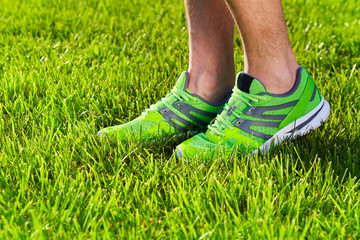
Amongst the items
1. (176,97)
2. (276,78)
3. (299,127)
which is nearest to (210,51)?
(176,97)

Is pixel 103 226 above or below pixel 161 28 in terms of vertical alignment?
below

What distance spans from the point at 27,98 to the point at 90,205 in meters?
1.18

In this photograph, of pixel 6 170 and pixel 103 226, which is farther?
pixel 6 170

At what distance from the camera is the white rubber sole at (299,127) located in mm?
1750

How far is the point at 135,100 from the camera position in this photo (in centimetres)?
232

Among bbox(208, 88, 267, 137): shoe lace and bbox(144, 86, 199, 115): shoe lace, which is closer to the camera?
bbox(208, 88, 267, 137): shoe lace

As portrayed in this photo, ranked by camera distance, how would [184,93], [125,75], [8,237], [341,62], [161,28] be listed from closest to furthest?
1. [8,237]
2. [184,93]
3. [125,75]
4. [341,62]
5. [161,28]

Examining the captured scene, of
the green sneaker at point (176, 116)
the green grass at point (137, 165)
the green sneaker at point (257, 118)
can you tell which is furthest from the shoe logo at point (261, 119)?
the green sneaker at point (176, 116)

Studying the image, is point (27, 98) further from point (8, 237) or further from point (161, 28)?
point (161, 28)

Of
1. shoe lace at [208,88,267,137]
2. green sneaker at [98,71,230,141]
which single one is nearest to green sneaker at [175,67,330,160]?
shoe lace at [208,88,267,137]

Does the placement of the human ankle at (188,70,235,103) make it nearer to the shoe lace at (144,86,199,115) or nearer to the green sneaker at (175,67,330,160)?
the shoe lace at (144,86,199,115)

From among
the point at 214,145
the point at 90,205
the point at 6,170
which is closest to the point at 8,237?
the point at 90,205

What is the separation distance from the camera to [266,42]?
5.61 feet

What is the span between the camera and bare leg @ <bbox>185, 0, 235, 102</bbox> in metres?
1.98
